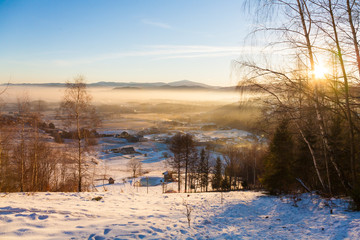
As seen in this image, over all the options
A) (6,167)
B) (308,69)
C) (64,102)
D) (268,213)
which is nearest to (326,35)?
(308,69)

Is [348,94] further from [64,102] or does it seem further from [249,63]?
[64,102]

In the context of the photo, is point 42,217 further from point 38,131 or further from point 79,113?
point 38,131

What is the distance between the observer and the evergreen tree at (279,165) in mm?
16672

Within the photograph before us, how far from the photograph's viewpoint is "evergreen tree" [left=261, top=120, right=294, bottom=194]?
16.7 meters

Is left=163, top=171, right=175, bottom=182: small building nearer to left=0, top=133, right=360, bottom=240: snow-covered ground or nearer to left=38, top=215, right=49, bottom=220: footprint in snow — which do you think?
left=0, top=133, right=360, bottom=240: snow-covered ground

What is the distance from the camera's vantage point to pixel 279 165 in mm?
17594

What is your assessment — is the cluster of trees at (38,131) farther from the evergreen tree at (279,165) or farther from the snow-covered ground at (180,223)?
the evergreen tree at (279,165)

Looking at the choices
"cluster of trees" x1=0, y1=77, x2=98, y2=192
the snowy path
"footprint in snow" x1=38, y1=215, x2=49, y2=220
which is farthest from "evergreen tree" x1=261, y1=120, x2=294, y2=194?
"footprint in snow" x1=38, y1=215, x2=49, y2=220

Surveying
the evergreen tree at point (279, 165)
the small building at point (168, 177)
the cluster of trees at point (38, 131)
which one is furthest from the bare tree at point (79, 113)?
the small building at point (168, 177)

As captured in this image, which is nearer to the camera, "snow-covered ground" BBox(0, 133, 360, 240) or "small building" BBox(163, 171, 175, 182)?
"snow-covered ground" BBox(0, 133, 360, 240)

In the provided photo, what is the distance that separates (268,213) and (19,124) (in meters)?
17.7

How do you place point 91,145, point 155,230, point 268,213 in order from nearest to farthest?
point 155,230 → point 268,213 → point 91,145

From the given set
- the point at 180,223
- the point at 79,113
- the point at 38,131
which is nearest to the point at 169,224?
the point at 180,223

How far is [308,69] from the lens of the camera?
638 cm
